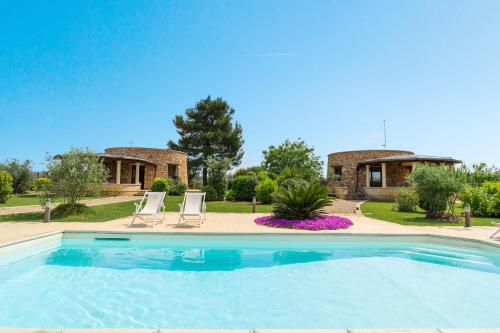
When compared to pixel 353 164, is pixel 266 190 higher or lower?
lower

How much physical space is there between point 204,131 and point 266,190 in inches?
814

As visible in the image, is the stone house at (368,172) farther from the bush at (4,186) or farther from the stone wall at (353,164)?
the bush at (4,186)

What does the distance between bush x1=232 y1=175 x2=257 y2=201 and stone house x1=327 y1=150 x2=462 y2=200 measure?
35.6ft

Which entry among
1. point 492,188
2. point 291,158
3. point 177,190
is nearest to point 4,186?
point 177,190

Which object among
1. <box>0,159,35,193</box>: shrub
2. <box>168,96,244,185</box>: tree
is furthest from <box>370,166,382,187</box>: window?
<box>0,159,35,193</box>: shrub

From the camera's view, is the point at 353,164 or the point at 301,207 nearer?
the point at 301,207

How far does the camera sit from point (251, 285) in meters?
4.75

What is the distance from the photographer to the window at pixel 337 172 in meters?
28.4

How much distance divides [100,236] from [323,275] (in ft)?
19.5

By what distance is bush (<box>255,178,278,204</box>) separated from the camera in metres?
16.8

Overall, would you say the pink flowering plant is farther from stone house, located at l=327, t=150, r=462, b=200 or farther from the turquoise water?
stone house, located at l=327, t=150, r=462, b=200

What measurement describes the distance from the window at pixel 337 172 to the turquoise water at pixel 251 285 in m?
21.2

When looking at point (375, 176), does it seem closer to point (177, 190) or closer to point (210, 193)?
point (210, 193)

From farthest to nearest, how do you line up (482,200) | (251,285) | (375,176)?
(375,176)
(482,200)
(251,285)
